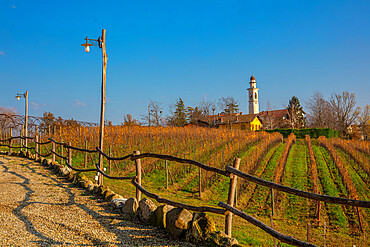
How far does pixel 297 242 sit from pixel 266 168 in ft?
40.0

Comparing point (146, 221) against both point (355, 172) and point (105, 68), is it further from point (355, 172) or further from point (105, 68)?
point (355, 172)

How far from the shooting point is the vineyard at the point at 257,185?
25.3 feet

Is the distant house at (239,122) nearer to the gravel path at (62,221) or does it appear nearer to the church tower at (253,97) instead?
the church tower at (253,97)

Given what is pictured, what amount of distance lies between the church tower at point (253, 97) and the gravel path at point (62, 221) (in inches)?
2173

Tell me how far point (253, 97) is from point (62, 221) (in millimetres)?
57784

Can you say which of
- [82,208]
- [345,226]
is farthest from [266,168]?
[82,208]

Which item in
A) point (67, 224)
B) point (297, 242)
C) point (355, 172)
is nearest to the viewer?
point (297, 242)

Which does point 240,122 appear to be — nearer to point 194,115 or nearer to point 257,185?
point 194,115

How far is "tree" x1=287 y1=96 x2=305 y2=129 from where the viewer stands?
43.0m

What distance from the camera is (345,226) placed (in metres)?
8.04

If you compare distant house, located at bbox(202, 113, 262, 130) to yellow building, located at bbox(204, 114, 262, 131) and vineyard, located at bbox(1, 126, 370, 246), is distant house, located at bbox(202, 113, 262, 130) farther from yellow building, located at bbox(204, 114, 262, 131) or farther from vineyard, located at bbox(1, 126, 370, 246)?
vineyard, located at bbox(1, 126, 370, 246)

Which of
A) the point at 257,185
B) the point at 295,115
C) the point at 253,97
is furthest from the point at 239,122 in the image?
the point at 257,185

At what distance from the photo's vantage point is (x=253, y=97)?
193ft

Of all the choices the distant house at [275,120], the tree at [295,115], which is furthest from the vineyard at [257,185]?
the distant house at [275,120]
